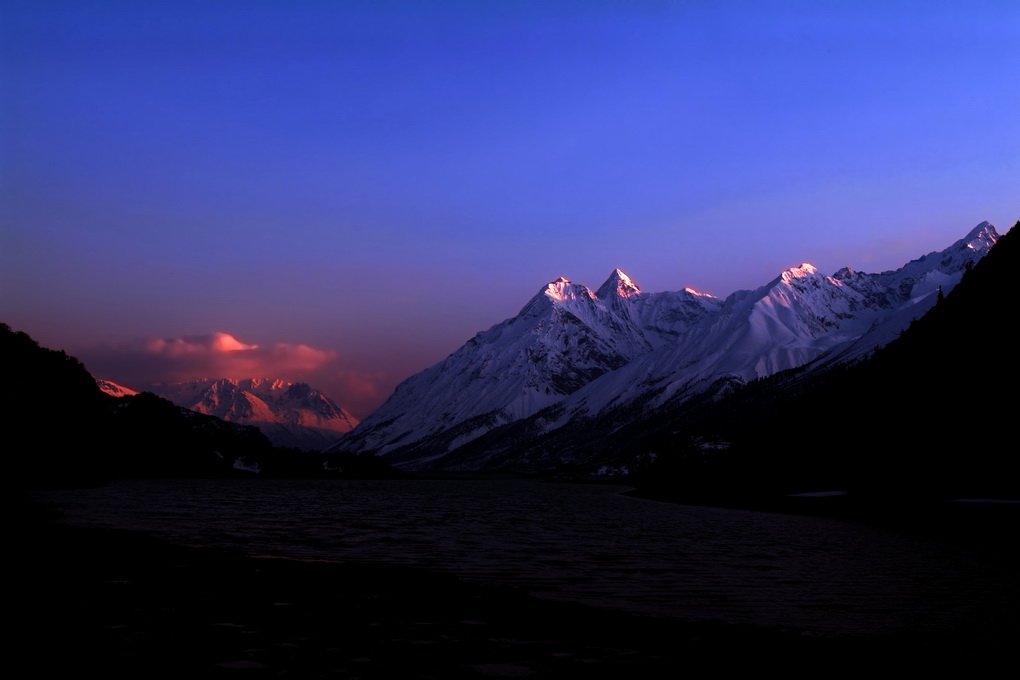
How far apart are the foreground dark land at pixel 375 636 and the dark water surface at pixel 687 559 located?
2920 mm

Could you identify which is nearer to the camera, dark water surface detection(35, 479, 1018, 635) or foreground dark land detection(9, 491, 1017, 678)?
foreground dark land detection(9, 491, 1017, 678)

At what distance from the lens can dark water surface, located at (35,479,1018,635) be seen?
31.5 m

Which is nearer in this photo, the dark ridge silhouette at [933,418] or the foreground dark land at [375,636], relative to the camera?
the foreground dark land at [375,636]

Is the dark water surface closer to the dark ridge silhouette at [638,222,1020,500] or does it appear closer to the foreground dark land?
the foreground dark land

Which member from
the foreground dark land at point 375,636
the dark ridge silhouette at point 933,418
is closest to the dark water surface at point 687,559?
the foreground dark land at point 375,636

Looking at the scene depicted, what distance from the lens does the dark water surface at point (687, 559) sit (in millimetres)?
31469

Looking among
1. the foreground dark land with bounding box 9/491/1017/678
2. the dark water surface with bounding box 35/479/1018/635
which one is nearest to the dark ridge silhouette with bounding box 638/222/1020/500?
the dark water surface with bounding box 35/479/1018/635

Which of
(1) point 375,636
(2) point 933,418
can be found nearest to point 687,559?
(1) point 375,636

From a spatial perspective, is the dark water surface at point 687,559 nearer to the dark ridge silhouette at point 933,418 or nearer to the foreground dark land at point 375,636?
the foreground dark land at point 375,636

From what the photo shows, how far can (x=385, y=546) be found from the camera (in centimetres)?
5412

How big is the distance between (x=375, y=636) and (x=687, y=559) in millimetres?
29273

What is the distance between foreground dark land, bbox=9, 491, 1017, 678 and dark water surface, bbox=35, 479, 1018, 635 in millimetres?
2920

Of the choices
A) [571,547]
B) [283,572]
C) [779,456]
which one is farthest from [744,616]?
[779,456]

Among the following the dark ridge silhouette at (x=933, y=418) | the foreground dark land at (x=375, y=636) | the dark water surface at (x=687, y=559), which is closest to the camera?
the foreground dark land at (x=375, y=636)
